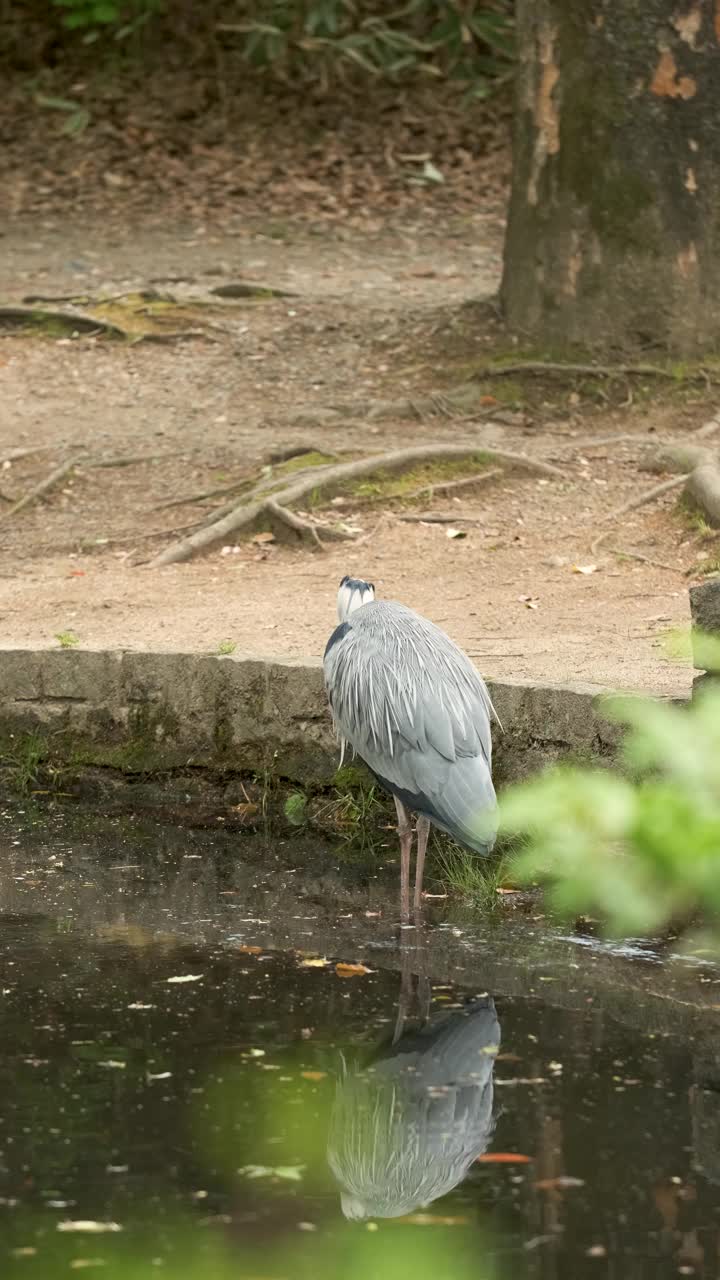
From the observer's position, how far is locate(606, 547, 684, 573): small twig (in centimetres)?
738

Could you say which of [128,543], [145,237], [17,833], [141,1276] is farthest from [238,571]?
[145,237]

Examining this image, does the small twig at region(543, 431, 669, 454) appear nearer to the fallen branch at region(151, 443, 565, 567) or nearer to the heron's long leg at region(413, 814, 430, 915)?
the fallen branch at region(151, 443, 565, 567)

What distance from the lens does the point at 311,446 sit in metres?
8.75

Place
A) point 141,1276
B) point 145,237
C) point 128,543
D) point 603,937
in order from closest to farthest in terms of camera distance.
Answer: point 141,1276 < point 603,937 < point 128,543 < point 145,237

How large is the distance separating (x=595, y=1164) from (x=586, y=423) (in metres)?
6.08

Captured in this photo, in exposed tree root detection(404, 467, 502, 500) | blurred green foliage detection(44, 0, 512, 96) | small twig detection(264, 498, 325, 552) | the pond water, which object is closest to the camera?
the pond water

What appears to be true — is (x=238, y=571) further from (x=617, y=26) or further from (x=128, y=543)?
(x=617, y=26)

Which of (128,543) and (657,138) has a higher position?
(657,138)

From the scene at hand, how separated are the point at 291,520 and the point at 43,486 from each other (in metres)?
Answer: 1.60

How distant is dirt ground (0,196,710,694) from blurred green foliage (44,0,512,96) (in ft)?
10.7

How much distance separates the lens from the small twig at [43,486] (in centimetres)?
879

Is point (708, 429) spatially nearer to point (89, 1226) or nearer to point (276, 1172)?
point (276, 1172)

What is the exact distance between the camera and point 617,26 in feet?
28.8

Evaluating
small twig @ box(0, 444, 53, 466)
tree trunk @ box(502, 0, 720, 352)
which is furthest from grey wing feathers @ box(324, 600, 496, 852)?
small twig @ box(0, 444, 53, 466)
